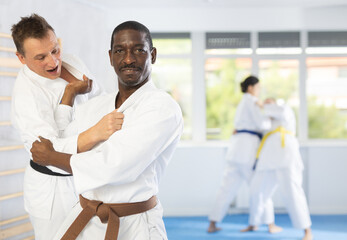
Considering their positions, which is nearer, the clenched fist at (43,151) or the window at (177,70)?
the clenched fist at (43,151)

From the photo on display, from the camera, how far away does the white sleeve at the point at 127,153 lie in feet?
4.34

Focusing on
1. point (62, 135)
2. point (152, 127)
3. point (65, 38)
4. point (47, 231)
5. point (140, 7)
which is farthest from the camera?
point (140, 7)

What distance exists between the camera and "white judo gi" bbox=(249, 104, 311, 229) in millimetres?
4324

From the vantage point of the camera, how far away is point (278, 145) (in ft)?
14.8

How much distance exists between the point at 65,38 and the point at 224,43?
221cm

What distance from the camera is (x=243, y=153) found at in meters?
4.60

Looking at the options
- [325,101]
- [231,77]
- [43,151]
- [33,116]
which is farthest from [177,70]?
[43,151]

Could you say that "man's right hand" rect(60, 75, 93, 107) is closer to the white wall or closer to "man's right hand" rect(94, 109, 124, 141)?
"man's right hand" rect(94, 109, 124, 141)

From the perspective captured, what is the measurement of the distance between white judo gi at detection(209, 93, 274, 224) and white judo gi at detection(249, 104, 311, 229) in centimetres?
10

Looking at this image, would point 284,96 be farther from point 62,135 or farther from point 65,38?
point 62,135

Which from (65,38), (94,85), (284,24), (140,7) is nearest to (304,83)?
(284,24)

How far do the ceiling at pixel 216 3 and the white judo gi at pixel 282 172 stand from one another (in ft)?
4.42

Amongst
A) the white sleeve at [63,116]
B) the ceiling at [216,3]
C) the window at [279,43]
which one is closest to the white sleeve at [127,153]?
the white sleeve at [63,116]

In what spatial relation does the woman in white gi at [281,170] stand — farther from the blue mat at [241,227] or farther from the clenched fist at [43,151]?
the clenched fist at [43,151]
